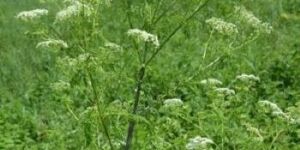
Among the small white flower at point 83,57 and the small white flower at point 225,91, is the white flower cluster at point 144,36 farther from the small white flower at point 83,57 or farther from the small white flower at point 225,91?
the small white flower at point 225,91

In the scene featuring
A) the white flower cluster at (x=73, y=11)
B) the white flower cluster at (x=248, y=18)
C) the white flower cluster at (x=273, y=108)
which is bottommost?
the white flower cluster at (x=273, y=108)

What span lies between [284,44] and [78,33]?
605cm

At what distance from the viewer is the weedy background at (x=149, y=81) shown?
3.47m

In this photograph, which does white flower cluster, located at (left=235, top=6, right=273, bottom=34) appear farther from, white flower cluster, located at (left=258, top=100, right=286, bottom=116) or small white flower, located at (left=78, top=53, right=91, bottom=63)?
small white flower, located at (left=78, top=53, right=91, bottom=63)

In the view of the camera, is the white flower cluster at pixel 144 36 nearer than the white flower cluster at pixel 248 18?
Yes

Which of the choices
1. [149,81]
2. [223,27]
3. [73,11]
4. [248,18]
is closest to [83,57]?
[73,11]

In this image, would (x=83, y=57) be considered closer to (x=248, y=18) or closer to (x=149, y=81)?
(x=248, y=18)

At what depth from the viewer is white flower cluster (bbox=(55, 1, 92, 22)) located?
10.3ft

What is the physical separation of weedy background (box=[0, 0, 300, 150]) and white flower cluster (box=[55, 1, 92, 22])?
47mm

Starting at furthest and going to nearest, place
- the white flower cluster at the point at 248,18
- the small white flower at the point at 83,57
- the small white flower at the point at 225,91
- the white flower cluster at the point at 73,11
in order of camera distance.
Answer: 1. the small white flower at the point at 225,91
2. the white flower cluster at the point at 248,18
3. the small white flower at the point at 83,57
4. the white flower cluster at the point at 73,11

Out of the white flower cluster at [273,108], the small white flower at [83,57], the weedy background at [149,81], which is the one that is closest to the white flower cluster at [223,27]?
the weedy background at [149,81]

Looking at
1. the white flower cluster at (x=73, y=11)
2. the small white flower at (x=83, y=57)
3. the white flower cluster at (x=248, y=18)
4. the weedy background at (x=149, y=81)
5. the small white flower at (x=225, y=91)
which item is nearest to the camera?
the white flower cluster at (x=73, y=11)

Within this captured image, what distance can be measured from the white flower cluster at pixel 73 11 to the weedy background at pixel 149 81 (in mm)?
47

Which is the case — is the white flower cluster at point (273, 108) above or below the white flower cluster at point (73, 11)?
below
